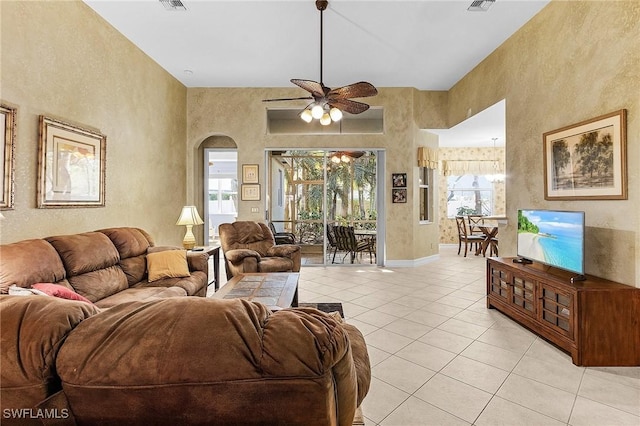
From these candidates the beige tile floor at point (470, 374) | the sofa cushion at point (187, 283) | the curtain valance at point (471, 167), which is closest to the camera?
the beige tile floor at point (470, 374)

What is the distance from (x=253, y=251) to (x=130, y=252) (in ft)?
4.93

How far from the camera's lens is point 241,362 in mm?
745

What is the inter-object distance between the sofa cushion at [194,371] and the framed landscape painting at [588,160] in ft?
10.6

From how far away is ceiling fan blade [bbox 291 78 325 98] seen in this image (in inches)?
128

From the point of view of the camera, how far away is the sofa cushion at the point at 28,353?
736 mm

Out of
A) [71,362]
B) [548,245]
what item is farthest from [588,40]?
[71,362]

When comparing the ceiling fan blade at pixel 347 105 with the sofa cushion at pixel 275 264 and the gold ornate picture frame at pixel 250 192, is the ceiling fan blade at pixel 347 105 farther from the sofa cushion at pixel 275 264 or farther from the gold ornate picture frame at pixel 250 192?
the gold ornate picture frame at pixel 250 192

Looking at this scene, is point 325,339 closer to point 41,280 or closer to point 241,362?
point 241,362

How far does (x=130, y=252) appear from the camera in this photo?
10.9 ft

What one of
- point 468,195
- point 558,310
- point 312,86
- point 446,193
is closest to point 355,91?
point 312,86

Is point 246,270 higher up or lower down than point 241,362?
lower down

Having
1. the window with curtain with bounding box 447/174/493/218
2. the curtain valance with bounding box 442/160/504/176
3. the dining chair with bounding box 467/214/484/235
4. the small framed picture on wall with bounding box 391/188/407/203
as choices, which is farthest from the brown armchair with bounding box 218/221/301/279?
the window with curtain with bounding box 447/174/493/218

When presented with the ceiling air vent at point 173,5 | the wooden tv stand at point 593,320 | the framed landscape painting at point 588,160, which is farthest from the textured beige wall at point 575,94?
the ceiling air vent at point 173,5

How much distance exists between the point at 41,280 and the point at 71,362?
213 cm
